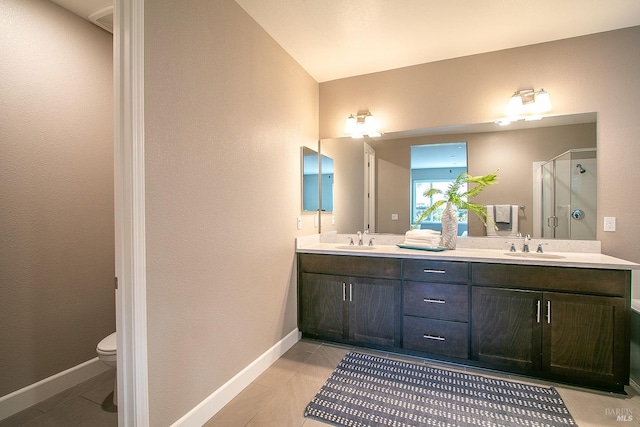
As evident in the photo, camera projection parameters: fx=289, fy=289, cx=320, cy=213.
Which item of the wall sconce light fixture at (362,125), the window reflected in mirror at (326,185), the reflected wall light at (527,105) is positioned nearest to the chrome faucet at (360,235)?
the window reflected in mirror at (326,185)

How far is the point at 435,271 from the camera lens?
2244 mm

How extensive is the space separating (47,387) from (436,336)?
2.72m

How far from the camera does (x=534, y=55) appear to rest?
2.45 m

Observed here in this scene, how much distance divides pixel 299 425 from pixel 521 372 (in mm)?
1608

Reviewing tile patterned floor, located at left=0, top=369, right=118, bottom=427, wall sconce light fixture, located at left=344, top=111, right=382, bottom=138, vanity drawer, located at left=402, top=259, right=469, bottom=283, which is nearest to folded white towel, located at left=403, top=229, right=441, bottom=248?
vanity drawer, located at left=402, top=259, right=469, bottom=283

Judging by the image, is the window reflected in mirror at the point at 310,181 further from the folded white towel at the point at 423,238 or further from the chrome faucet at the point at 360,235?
the folded white towel at the point at 423,238

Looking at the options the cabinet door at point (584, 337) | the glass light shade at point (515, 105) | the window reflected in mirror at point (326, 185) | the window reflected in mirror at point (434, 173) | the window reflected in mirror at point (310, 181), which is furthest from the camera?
the window reflected in mirror at point (326, 185)

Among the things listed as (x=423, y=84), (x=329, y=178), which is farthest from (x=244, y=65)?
(x=423, y=84)

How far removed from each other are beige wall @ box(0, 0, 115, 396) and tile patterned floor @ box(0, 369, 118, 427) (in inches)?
6.7

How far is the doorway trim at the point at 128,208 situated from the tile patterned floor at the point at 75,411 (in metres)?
0.68

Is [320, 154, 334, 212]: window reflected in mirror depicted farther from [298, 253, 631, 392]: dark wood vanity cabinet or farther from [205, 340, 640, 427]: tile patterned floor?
[205, 340, 640, 427]: tile patterned floor

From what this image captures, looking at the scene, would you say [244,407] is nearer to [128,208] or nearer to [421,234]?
[128,208]

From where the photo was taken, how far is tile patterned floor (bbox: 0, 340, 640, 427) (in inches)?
64.9

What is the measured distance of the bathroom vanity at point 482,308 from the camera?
73.5 inches
